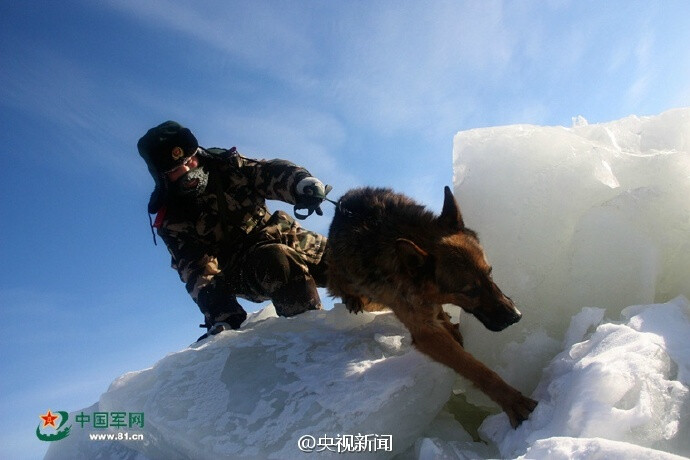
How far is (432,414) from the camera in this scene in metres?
2.78

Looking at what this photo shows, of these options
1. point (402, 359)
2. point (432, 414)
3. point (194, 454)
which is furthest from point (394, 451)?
point (194, 454)

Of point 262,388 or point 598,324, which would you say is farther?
point 262,388

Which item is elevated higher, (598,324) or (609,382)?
(598,324)

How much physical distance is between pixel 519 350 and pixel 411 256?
34.9 inches

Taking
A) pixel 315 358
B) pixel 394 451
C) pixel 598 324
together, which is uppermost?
pixel 315 358

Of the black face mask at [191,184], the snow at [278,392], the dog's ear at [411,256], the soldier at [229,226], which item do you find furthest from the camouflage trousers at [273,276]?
the dog's ear at [411,256]

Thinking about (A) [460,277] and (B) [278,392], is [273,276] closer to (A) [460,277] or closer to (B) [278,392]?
(B) [278,392]

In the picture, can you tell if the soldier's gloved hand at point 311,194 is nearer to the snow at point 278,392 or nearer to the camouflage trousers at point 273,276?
the camouflage trousers at point 273,276

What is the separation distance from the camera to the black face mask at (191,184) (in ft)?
14.9

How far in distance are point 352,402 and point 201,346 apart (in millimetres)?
1500

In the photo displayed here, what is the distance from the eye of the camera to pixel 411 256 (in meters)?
2.96

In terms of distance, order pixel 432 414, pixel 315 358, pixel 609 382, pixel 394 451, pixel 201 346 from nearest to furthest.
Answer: pixel 609 382 < pixel 394 451 < pixel 432 414 < pixel 315 358 < pixel 201 346

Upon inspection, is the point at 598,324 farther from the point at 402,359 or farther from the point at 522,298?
the point at 402,359

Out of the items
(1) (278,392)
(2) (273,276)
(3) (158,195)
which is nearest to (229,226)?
(3) (158,195)
